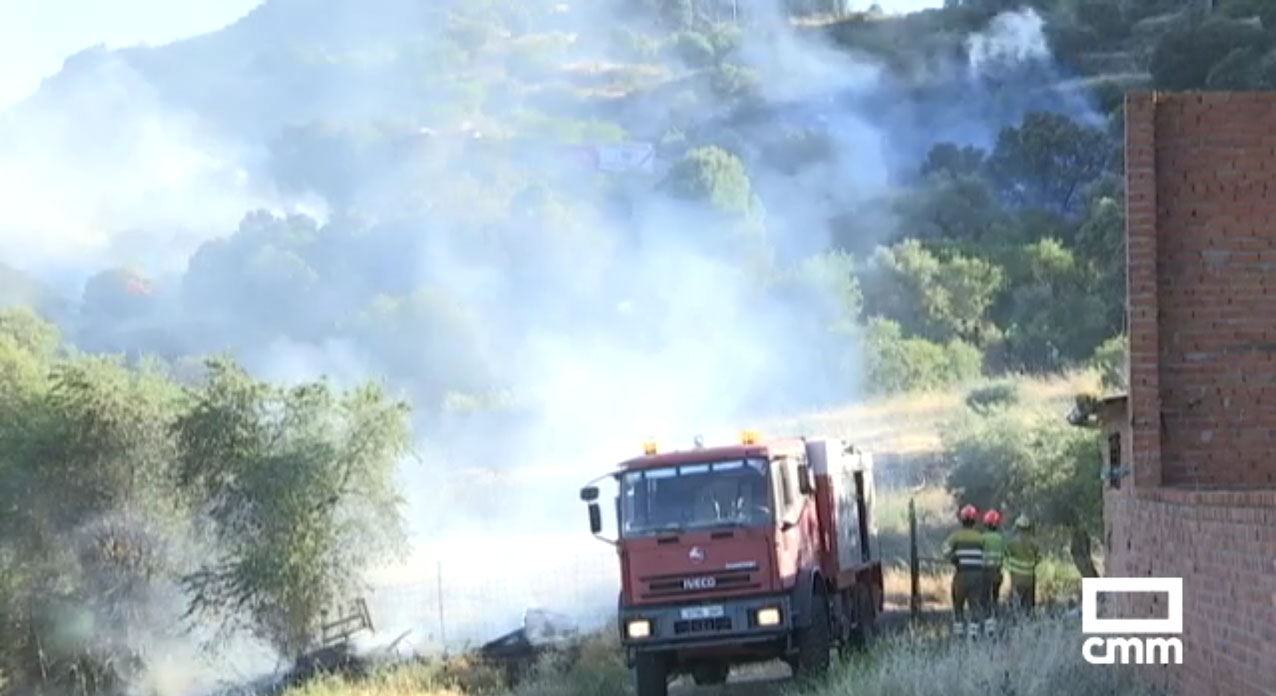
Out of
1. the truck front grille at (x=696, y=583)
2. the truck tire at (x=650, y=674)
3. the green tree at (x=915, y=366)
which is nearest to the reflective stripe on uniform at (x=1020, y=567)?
the truck front grille at (x=696, y=583)

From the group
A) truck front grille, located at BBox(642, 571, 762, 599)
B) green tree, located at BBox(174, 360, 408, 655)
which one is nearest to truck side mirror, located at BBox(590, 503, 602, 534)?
truck front grille, located at BBox(642, 571, 762, 599)

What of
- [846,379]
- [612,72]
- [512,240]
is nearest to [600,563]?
[846,379]

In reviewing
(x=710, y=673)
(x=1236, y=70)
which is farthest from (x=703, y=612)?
(x=1236, y=70)

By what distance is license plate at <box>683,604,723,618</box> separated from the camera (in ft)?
54.1

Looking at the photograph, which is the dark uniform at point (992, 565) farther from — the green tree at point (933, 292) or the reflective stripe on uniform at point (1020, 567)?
the green tree at point (933, 292)

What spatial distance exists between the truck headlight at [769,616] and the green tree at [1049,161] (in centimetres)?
6333

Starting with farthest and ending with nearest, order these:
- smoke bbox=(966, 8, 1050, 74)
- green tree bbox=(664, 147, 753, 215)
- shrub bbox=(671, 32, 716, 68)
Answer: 1. shrub bbox=(671, 32, 716, 68)
2. smoke bbox=(966, 8, 1050, 74)
3. green tree bbox=(664, 147, 753, 215)

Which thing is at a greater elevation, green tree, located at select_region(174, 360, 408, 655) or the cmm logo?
the cmm logo

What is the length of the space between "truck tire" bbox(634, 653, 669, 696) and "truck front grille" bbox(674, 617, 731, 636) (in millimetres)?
454

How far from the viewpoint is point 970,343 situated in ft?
197

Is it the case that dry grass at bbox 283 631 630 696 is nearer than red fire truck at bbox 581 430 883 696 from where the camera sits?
No

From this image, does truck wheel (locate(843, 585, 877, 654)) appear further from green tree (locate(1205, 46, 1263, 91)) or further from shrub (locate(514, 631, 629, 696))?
green tree (locate(1205, 46, 1263, 91))

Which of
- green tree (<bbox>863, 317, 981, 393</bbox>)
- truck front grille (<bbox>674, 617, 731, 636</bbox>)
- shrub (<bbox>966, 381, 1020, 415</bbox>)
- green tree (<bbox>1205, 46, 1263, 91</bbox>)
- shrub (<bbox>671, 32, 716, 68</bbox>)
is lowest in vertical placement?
green tree (<bbox>863, 317, 981, 393</bbox>)

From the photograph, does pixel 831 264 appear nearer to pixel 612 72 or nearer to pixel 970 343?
pixel 970 343
